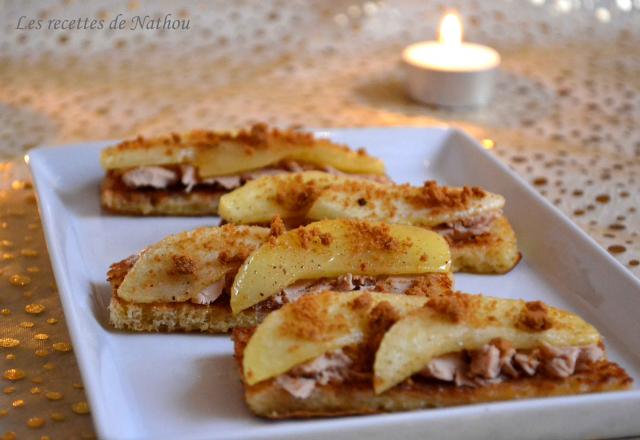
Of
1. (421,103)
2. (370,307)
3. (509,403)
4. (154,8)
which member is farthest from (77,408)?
(154,8)

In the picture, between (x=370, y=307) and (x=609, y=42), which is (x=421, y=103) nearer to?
(x=609, y=42)

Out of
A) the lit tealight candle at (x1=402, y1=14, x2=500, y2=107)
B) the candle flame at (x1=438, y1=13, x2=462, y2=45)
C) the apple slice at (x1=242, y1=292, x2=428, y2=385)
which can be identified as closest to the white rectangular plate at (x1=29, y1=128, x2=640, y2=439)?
the apple slice at (x1=242, y1=292, x2=428, y2=385)

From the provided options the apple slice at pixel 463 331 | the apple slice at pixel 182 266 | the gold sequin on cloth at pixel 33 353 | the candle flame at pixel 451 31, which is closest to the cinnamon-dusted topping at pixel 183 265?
the apple slice at pixel 182 266

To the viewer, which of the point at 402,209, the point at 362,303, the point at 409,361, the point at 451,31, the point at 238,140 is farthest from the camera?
the point at 451,31

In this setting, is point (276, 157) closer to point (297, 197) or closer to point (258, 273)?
point (297, 197)

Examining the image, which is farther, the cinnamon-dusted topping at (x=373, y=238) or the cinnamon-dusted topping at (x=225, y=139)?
the cinnamon-dusted topping at (x=225, y=139)

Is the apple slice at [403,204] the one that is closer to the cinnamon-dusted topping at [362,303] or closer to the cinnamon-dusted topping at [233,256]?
the cinnamon-dusted topping at [233,256]

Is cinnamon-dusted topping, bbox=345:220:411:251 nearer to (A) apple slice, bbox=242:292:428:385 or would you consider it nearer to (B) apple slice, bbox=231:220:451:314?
(B) apple slice, bbox=231:220:451:314

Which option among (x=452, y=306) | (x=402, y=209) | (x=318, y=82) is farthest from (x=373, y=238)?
(x=318, y=82)
